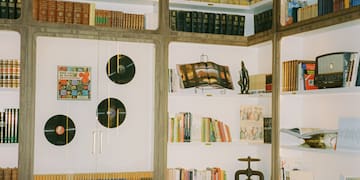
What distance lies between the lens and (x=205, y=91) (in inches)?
198

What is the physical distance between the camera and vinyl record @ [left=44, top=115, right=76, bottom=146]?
14.9ft

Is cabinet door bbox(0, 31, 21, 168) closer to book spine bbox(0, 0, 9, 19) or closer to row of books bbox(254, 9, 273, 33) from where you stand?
book spine bbox(0, 0, 9, 19)

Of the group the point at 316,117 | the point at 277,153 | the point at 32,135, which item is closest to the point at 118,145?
the point at 32,135

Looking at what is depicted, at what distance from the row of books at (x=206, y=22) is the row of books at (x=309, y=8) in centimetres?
61

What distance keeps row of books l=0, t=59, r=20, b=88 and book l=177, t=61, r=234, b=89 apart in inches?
60.2

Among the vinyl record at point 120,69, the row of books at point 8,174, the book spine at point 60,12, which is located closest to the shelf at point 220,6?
the vinyl record at point 120,69

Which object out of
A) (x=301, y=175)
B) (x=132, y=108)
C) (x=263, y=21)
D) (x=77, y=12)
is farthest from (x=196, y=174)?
(x=77, y=12)

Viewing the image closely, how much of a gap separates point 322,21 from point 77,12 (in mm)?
2161

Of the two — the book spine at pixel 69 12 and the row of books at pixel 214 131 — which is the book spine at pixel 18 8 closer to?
the book spine at pixel 69 12

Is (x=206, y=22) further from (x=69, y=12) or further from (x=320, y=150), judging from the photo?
(x=320, y=150)

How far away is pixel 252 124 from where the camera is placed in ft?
16.5

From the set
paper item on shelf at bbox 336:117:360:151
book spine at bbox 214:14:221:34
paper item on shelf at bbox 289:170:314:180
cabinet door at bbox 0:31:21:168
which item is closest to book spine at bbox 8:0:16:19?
cabinet door at bbox 0:31:21:168

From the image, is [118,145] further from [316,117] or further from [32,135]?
[316,117]

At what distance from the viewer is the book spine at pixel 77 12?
14.9 ft
